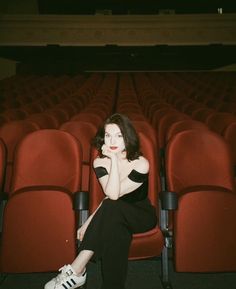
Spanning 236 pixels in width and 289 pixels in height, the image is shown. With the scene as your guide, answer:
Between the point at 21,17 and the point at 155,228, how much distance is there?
312 inches

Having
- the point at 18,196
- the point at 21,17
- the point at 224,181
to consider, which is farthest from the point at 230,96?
the point at 21,17

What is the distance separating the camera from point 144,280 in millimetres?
1393

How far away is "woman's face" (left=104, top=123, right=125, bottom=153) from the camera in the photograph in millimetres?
1311

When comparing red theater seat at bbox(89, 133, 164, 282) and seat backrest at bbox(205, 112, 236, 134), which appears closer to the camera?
red theater seat at bbox(89, 133, 164, 282)

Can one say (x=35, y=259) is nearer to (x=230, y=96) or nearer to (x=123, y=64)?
(x=230, y=96)

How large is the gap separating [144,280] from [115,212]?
395mm

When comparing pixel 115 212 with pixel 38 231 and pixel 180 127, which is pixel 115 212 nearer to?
pixel 38 231

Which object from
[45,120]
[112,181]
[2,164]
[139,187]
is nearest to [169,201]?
[139,187]

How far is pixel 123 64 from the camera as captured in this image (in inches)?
352

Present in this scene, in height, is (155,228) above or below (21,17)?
below

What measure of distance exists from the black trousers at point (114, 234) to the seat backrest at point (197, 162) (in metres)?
0.32

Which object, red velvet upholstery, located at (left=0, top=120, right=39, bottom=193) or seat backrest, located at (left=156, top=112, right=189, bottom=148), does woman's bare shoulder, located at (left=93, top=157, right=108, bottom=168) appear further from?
seat backrest, located at (left=156, top=112, right=189, bottom=148)

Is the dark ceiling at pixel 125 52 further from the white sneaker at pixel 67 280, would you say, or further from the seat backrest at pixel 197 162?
the white sneaker at pixel 67 280
